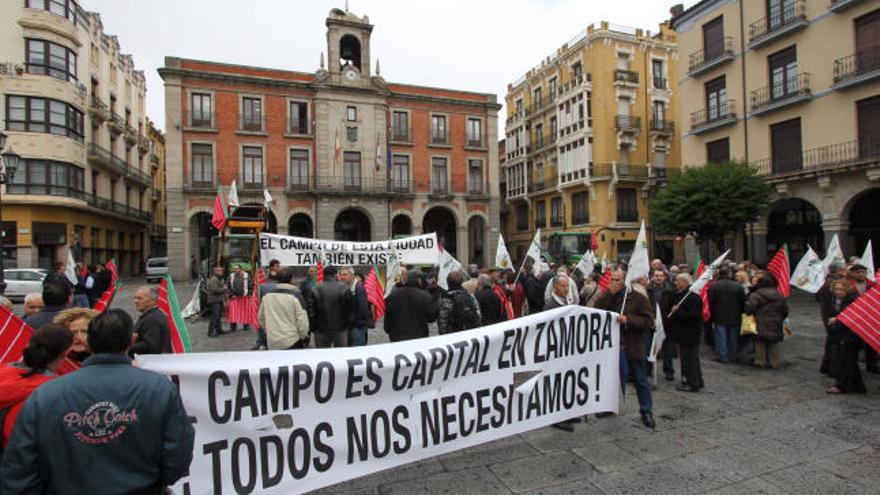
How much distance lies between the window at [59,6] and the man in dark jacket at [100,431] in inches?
1388

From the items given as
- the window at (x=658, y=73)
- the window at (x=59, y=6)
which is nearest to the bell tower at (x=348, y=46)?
the window at (x=59, y=6)

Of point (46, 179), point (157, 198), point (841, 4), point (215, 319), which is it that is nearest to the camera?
point (215, 319)

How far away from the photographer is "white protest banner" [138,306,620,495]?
3320 millimetres

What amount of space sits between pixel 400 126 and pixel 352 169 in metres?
5.25

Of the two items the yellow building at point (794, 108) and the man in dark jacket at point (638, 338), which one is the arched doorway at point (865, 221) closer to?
the yellow building at point (794, 108)

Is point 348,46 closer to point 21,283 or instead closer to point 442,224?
point 442,224

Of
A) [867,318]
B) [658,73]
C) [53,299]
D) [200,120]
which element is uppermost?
[658,73]

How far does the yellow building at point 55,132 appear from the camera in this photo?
2597 cm

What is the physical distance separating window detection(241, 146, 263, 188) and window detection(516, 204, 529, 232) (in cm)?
2346

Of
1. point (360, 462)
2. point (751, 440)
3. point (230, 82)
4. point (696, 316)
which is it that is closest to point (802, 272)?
point (696, 316)

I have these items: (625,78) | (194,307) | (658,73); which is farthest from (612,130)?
(194,307)

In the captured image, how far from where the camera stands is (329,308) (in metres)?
6.89

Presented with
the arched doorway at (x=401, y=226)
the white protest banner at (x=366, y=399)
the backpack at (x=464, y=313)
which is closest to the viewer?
the white protest banner at (x=366, y=399)

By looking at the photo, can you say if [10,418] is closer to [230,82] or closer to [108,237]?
[230,82]
